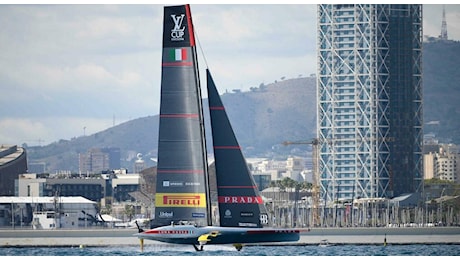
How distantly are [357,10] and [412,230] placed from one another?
186 feet

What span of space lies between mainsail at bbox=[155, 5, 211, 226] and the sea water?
7.30 feet

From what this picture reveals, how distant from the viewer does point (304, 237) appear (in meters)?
85.9

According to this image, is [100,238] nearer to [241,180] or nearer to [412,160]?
[241,180]

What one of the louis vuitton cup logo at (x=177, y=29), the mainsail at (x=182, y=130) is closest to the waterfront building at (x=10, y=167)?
the mainsail at (x=182, y=130)

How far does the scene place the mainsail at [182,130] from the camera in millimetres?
56375

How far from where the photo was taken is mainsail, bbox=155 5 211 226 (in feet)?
185

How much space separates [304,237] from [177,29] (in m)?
32.1

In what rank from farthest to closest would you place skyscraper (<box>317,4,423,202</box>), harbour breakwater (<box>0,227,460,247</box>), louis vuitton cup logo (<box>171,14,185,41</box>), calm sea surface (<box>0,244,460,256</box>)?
skyscraper (<box>317,4,423,202</box>)
harbour breakwater (<box>0,227,460,247</box>)
calm sea surface (<box>0,244,460,256</box>)
louis vuitton cup logo (<box>171,14,185,41</box>)

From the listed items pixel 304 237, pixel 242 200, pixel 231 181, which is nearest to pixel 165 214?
pixel 231 181

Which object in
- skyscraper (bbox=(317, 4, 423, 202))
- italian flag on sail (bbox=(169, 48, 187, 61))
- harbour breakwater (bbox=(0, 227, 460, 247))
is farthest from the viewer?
skyscraper (bbox=(317, 4, 423, 202))

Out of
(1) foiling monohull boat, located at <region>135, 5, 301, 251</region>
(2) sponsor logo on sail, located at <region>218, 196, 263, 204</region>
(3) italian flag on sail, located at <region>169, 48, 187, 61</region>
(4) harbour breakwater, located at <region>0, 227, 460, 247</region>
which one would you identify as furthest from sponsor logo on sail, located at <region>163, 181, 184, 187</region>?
(4) harbour breakwater, located at <region>0, 227, 460, 247</region>

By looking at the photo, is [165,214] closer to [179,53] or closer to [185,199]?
[185,199]

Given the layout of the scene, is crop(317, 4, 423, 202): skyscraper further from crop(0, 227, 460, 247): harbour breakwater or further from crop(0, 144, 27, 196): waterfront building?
crop(0, 227, 460, 247): harbour breakwater

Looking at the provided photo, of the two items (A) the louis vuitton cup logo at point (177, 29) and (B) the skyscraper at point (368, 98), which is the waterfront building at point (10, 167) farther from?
(A) the louis vuitton cup logo at point (177, 29)
